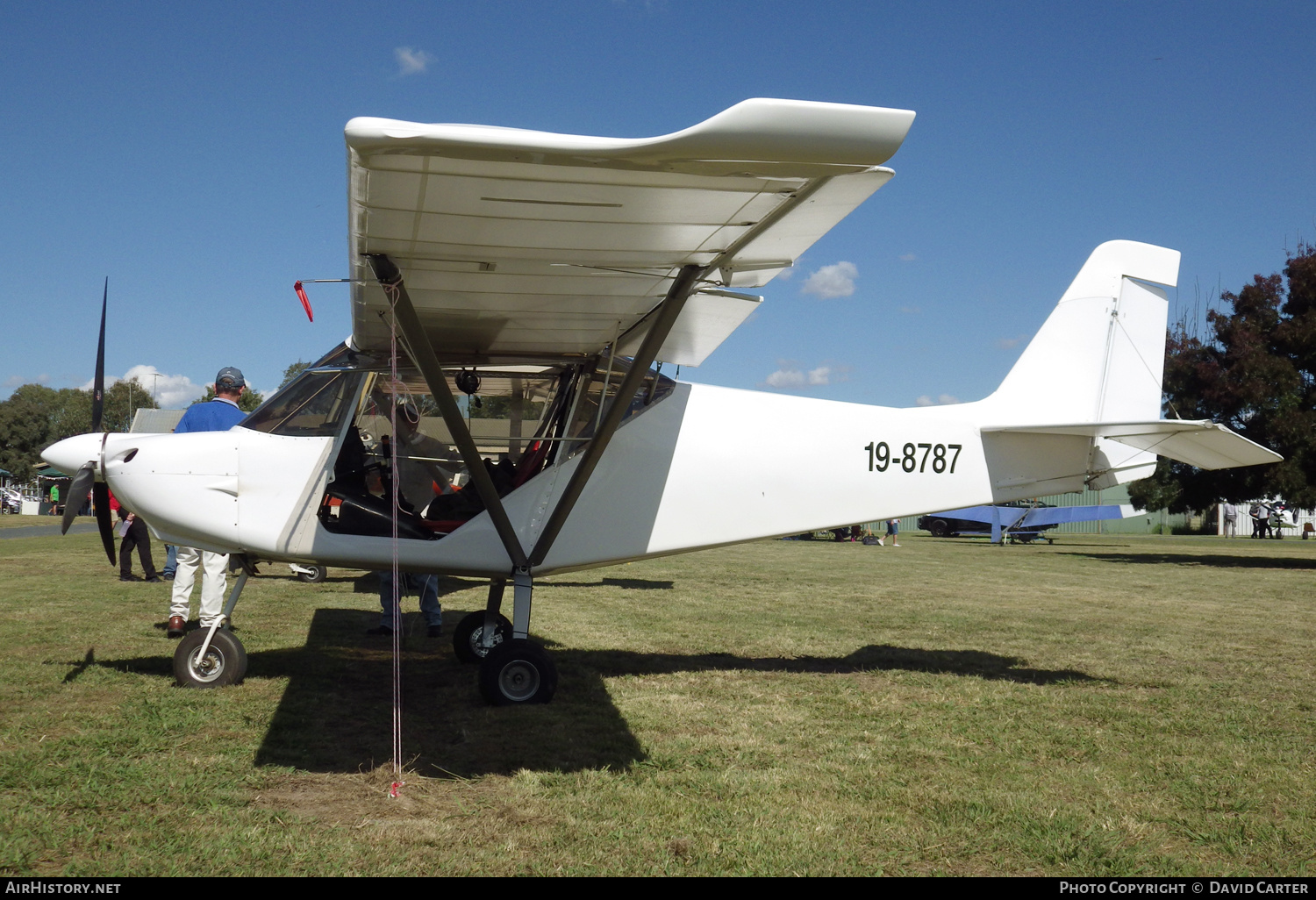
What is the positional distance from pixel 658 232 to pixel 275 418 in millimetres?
3074

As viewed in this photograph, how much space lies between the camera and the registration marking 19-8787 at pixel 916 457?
21.8 ft

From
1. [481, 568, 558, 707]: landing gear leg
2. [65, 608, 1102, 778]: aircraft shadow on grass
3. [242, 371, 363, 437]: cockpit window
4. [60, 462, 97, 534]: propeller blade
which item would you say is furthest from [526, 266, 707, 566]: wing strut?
[60, 462, 97, 534]: propeller blade

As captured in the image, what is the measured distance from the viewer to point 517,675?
5.62 m

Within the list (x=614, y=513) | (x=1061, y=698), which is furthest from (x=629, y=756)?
(x=1061, y=698)

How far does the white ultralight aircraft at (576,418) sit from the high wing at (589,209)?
20 mm

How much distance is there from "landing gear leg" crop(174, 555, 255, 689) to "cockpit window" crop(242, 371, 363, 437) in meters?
0.92

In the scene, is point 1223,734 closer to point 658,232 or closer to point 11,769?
point 658,232

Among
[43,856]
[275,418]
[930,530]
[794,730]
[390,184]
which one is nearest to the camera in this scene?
[43,856]

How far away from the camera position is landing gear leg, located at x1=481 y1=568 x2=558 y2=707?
557 centimetres

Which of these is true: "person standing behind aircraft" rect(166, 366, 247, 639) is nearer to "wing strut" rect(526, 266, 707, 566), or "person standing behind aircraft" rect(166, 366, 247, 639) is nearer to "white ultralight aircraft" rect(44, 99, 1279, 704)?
"white ultralight aircraft" rect(44, 99, 1279, 704)

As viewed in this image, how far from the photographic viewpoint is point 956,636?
29.9 feet

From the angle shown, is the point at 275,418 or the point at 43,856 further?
the point at 275,418

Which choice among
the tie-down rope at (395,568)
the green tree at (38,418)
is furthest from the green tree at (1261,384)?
the green tree at (38,418)

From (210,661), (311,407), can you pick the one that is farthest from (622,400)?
(210,661)
